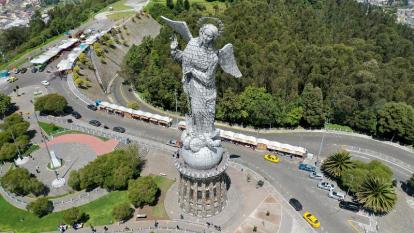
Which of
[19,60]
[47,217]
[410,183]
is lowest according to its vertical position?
[47,217]

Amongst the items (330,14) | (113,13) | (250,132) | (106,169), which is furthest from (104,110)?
(330,14)

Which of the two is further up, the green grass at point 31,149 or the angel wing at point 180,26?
the angel wing at point 180,26

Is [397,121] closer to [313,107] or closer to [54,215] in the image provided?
[313,107]

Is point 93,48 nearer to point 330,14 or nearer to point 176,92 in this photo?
point 176,92

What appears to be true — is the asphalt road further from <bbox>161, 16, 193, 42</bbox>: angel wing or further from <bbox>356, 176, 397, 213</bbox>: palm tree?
<bbox>161, 16, 193, 42</bbox>: angel wing

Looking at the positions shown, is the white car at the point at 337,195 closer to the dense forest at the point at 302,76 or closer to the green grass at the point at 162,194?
the dense forest at the point at 302,76

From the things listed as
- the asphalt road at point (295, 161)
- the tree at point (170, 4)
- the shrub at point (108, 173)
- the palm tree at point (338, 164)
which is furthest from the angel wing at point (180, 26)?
the tree at point (170, 4)

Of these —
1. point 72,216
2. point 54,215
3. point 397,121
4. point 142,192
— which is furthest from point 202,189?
point 397,121
